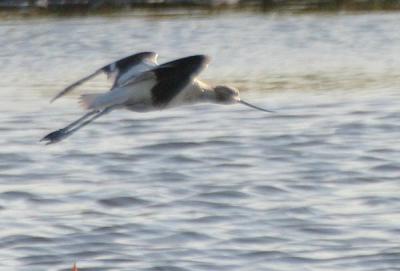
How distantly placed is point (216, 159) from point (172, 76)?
503 cm

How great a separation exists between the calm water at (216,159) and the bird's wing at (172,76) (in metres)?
1.15

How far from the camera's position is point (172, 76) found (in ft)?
34.3

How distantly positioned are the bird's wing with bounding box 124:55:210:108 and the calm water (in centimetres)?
115

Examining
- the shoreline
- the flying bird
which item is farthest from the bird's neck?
the shoreline

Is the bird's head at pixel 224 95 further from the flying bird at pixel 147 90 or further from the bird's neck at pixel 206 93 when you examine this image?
the flying bird at pixel 147 90

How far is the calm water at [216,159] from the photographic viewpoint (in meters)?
11.4

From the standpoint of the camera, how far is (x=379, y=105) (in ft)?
59.0

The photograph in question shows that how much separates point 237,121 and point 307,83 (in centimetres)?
199

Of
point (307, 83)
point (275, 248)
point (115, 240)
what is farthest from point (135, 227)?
point (307, 83)

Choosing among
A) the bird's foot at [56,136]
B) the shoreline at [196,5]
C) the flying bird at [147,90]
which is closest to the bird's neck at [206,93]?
the flying bird at [147,90]

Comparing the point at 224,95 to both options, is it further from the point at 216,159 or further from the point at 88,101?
the point at 216,159

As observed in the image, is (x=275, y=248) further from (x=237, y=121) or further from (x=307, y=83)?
(x=307, y=83)

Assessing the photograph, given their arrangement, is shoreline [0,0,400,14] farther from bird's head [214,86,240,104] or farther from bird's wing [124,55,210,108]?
bird's wing [124,55,210,108]

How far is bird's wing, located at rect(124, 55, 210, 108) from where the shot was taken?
33.6ft
